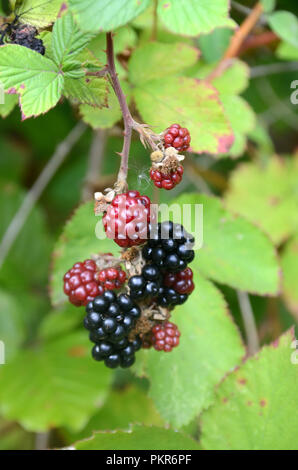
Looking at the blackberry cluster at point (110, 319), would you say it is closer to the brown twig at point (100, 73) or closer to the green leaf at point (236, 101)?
the brown twig at point (100, 73)

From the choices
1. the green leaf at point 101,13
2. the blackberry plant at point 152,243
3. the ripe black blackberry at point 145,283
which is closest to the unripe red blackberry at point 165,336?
the blackberry plant at point 152,243

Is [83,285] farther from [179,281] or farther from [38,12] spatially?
[38,12]

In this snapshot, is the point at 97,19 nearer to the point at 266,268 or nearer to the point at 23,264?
the point at 266,268

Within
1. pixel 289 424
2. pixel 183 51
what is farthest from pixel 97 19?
pixel 289 424

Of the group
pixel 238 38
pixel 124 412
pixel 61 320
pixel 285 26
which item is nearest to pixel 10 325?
pixel 61 320

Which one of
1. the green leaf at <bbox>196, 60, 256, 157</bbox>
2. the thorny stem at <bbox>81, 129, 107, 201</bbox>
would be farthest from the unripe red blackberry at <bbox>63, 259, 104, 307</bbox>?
the thorny stem at <bbox>81, 129, 107, 201</bbox>

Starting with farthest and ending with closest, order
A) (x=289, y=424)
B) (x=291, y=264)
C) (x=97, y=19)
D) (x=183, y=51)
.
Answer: (x=291, y=264)
(x=183, y=51)
(x=289, y=424)
(x=97, y=19)
